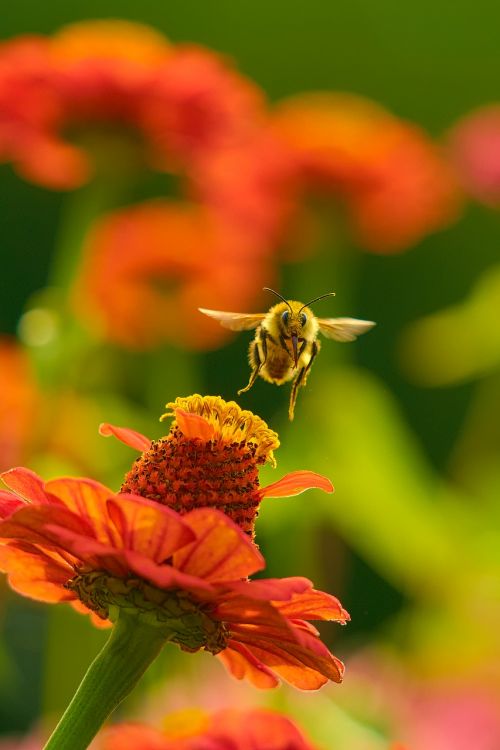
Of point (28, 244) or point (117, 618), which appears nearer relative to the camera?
point (117, 618)

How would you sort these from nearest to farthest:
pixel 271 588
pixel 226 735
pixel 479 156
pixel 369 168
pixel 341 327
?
1. pixel 271 588
2. pixel 226 735
3. pixel 341 327
4. pixel 369 168
5. pixel 479 156

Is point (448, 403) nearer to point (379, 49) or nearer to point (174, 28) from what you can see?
point (379, 49)

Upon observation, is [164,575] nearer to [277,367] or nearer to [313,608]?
[313,608]

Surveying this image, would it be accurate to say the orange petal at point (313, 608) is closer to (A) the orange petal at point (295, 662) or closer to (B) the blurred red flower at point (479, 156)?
(A) the orange petal at point (295, 662)

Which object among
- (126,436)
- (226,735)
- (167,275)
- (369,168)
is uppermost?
(369,168)

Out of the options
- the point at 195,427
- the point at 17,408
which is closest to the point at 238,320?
the point at 195,427

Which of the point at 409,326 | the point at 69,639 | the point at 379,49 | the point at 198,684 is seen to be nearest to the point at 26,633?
the point at 69,639
